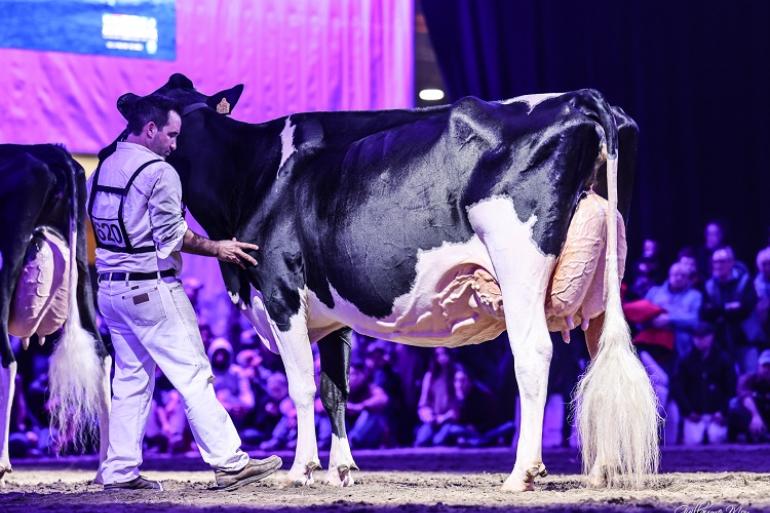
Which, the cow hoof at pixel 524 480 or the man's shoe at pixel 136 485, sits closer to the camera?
the cow hoof at pixel 524 480

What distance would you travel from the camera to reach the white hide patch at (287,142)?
604cm

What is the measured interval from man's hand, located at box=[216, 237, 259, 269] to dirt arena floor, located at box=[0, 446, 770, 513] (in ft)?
3.77

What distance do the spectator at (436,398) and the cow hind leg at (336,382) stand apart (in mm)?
3807

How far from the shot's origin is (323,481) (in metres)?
5.81

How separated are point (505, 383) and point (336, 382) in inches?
161

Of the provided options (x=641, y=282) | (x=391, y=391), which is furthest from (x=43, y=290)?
(x=641, y=282)

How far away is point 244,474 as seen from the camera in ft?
17.4

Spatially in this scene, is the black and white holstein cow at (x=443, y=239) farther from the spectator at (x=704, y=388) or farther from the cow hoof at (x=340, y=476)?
the spectator at (x=704, y=388)

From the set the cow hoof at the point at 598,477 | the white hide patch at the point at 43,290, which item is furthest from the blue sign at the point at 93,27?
the cow hoof at the point at 598,477

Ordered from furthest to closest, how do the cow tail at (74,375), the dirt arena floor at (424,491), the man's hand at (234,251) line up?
the cow tail at (74,375) → the man's hand at (234,251) → the dirt arena floor at (424,491)

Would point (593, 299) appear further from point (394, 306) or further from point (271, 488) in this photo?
point (271, 488)

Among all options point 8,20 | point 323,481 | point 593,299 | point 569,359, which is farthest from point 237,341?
point 593,299

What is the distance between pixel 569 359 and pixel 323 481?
423cm

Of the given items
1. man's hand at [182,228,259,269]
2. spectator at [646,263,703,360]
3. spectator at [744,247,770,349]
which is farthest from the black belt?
spectator at [744,247,770,349]
